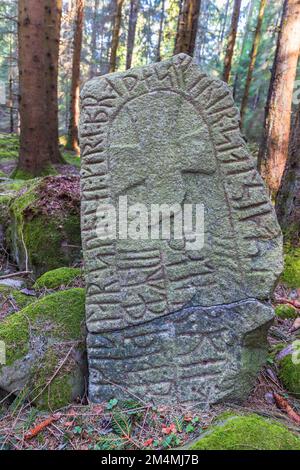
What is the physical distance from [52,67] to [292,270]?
6577 mm

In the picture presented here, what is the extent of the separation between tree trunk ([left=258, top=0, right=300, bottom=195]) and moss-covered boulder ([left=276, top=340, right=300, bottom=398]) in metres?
3.61

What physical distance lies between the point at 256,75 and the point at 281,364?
20950 millimetres

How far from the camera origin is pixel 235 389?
2627 millimetres

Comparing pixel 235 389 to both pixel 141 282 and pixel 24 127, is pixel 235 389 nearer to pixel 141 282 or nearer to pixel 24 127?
pixel 141 282

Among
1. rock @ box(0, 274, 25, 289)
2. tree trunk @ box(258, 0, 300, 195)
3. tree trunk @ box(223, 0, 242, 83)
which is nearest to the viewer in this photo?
rock @ box(0, 274, 25, 289)

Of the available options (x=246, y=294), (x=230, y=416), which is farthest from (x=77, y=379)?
(x=246, y=294)

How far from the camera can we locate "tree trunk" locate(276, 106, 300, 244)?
14.2 feet

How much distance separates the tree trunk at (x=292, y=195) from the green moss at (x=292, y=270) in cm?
15

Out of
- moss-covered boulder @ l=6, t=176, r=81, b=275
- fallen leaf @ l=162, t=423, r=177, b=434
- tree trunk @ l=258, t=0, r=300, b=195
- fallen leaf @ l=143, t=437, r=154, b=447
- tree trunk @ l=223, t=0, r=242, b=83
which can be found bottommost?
fallen leaf @ l=143, t=437, r=154, b=447

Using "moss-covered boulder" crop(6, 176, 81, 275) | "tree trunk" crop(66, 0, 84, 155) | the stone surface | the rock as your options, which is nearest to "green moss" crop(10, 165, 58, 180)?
"moss-covered boulder" crop(6, 176, 81, 275)

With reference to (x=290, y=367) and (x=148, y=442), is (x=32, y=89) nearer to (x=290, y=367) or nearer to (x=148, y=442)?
(x=290, y=367)

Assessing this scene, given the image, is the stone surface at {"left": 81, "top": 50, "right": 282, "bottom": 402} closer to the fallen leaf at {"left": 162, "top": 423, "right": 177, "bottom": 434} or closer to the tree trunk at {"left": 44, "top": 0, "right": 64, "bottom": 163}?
the fallen leaf at {"left": 162, "top": 423, "right": 177, "bottom": 434}
